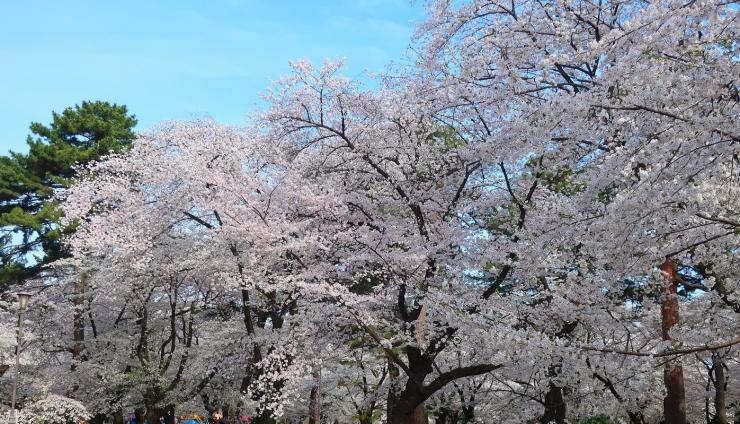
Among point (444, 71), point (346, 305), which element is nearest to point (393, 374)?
point (346, 305)

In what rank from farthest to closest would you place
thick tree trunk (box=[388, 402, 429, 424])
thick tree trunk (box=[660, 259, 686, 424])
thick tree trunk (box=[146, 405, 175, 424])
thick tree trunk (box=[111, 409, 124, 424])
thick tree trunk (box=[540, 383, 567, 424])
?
1. thick tree trunk (box=[111, 409, 124, 424])
2. thick tree trunk (box=[146, 405, 175, 424])
3. thick tree trunk (box=[540, 383, 567, 424])
4. thick tree trunk (box=[388, 402, 429, 424])
5. thick tree trunk (box=[660, 259, 686, 424])

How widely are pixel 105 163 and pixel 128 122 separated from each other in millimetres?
7635

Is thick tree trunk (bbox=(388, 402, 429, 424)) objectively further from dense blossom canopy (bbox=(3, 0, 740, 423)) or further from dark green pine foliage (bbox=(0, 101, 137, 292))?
dark green pine foliage (bbox=(0, 101, 137, 292))

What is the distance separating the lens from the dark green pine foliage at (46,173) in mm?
19500

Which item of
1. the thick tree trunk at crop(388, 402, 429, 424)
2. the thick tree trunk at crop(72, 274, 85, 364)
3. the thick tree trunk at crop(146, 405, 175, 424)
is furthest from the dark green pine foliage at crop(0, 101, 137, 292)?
the thick tree trunk at crop(388, 402, 429, 424)

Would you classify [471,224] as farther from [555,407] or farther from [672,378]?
[555,407]

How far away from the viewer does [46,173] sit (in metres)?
21.1

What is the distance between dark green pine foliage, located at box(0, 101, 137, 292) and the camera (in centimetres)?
1950

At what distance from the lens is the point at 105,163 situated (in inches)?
688

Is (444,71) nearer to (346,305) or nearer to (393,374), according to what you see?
(346,305)

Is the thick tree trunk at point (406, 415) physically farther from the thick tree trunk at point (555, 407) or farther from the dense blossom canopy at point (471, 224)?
the thick tree trunk at point (555, 407)

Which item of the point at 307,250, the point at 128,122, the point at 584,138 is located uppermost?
the point at 128,122

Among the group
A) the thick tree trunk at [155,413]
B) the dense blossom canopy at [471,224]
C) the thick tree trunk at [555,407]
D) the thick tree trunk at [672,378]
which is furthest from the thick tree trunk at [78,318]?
the thick tree trunk at [672,378]

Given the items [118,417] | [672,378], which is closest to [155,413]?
[118,417]
